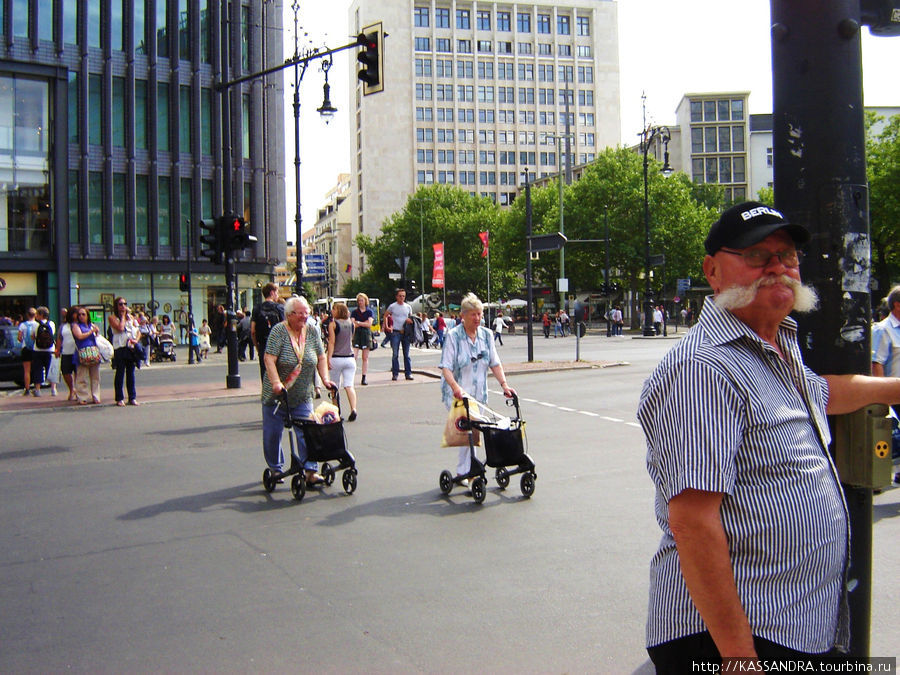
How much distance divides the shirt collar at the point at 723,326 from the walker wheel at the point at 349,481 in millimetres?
5766

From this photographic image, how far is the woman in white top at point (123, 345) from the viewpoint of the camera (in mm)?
15305

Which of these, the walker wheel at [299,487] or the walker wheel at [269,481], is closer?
the walker wheel at [299,487]

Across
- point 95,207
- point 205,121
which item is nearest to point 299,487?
point 95,207

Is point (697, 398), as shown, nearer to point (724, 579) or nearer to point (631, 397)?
point (724, 579)

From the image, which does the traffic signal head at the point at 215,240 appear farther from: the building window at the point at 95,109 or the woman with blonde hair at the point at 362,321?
the building window at the point at 95,109

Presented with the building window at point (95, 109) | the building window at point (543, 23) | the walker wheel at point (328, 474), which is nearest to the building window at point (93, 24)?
the building window at point (95, 109)

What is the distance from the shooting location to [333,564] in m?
5.48

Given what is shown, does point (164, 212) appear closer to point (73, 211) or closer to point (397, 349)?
point (73, 211)

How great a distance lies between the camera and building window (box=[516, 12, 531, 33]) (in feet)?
383

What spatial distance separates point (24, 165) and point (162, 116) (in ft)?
28.1

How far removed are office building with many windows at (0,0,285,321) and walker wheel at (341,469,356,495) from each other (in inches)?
1260

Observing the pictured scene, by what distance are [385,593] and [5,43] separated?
128 ft

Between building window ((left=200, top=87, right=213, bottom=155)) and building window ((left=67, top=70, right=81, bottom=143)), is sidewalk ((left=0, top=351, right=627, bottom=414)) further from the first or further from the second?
building window ((left=200, top=87, right=213, bottom=155))

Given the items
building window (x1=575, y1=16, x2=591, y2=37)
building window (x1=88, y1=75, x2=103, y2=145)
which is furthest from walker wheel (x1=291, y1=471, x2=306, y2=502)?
building window (x1=575, y1=16, x2=591, y2=37)
